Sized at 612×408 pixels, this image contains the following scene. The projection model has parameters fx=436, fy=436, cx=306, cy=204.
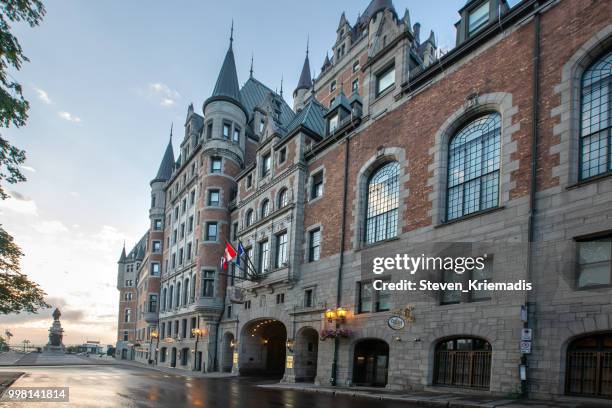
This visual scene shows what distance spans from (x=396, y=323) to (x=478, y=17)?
45.9 ft

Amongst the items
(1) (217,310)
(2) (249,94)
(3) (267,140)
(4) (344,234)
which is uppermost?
(2) (249,94)

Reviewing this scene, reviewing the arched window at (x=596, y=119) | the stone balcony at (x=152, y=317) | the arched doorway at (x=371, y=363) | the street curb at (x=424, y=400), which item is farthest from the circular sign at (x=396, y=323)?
the stone balcony at (x=152, y=317)

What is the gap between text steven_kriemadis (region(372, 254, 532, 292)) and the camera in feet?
51.3

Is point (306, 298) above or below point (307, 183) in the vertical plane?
below

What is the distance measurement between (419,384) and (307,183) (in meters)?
14.8

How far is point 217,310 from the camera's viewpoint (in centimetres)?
3744

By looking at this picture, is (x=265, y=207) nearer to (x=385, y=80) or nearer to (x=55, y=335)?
(x=385, y=80)

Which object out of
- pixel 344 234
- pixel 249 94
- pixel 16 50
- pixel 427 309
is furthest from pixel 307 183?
pixel 249 94

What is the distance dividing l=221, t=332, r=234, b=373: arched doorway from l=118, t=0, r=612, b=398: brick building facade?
23cm

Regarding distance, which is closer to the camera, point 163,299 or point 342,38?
point 163,299

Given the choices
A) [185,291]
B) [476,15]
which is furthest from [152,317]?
[476,15]

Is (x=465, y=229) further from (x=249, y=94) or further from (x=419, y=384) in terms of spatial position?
(x=249, y=94)

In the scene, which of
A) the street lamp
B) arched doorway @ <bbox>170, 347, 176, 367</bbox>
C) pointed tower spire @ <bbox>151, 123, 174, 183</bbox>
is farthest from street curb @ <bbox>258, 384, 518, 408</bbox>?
pointed tower spire @ <bbox>151, 123, 174, 183</bbox>

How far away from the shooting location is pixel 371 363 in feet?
70.3
